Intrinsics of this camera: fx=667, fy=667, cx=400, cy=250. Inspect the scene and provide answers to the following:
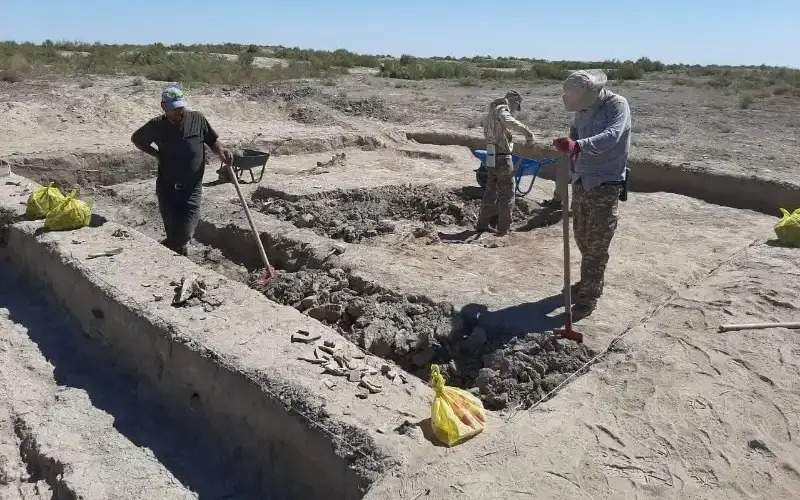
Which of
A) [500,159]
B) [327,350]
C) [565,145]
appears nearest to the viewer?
[327,350]

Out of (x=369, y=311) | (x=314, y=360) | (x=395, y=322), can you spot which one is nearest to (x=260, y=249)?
(x=369, y=311)

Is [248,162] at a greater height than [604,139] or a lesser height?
lesser

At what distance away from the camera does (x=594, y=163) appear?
459 centimetres

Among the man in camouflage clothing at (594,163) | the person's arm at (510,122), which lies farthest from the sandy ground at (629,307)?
the person's arm at (510,122)

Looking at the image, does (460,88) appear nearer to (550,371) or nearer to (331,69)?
(331,69)

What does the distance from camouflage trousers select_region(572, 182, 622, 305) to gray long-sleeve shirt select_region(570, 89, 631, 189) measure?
0.10m

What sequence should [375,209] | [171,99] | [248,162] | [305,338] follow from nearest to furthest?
[305,338] → [171,99] → [375,209] → [248,162]

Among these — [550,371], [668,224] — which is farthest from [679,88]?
[550,371]

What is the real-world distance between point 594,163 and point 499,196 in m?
2.60

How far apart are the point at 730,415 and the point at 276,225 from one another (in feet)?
15.8

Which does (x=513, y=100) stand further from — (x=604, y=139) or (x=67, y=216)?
(x=67, y=216)

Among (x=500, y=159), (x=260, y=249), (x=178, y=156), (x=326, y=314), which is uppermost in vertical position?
(x=178, y=156)

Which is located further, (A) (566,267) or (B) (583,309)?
(B) (583,309)

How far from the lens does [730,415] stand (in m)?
3.54
